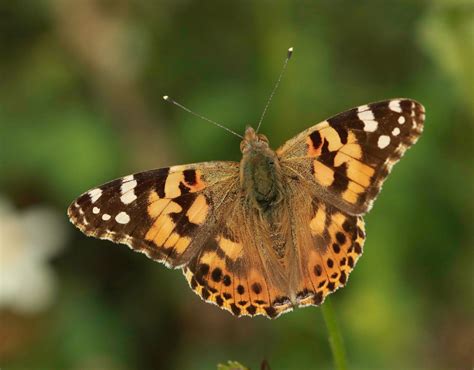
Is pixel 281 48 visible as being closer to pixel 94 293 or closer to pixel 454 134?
pixel 454 134

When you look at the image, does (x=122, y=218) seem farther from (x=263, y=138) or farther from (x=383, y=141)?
(x=383, y=141)

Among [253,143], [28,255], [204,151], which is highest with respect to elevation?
[253,143]

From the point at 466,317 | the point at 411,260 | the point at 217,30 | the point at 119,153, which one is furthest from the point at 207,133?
the point at 466,317

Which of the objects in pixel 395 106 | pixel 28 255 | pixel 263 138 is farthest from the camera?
pixel 28 255

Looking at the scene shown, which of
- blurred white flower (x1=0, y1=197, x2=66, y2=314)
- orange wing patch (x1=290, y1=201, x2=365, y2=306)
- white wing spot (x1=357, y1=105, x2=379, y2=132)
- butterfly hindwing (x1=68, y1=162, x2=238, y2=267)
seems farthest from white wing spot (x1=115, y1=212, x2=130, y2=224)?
blurred white flower (x1=0, y1=197, x2=66, y2=314)

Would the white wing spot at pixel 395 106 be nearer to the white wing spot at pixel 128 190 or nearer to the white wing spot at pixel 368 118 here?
the white wing spot at pixel 368 118

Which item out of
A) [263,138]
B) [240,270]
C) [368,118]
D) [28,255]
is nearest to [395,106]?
[368,118]

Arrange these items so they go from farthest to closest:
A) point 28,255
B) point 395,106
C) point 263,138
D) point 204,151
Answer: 1. point 28,255
2. point 204,151
3. point 263,138
4. point 395,106

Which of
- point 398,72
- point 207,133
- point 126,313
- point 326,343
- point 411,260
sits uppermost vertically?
point 398,72
